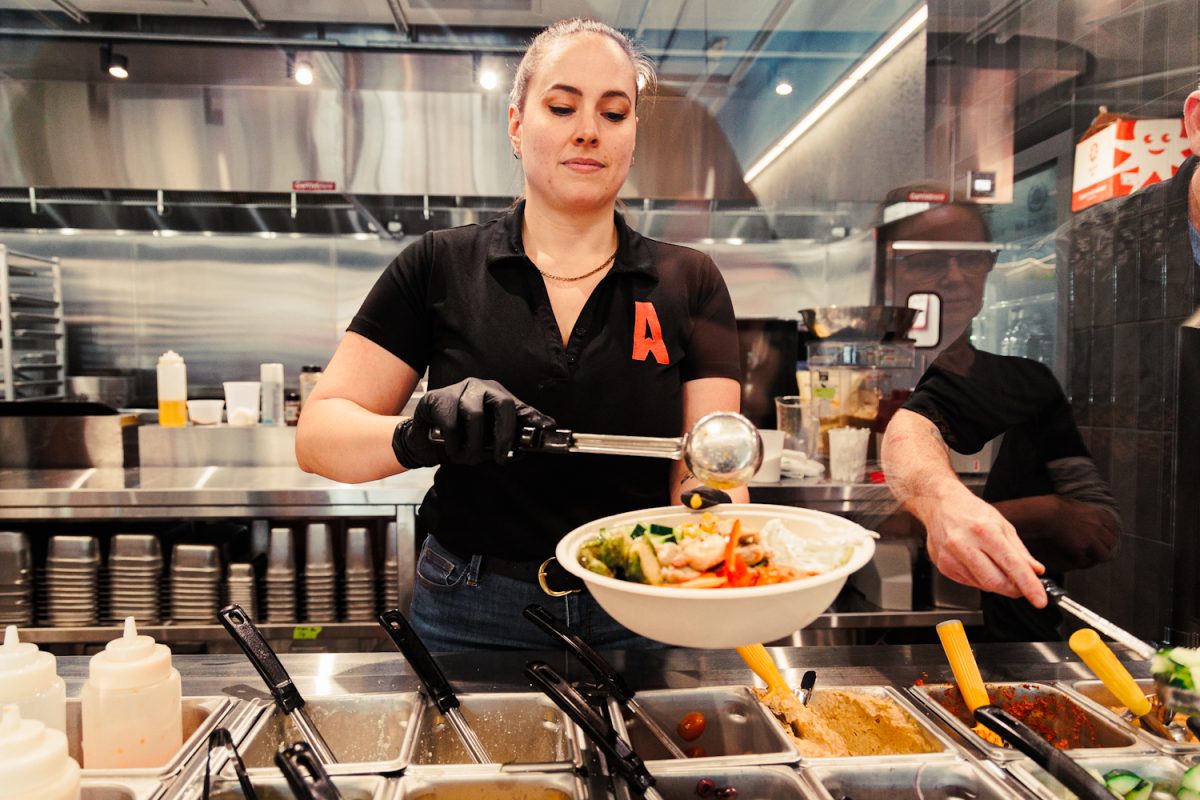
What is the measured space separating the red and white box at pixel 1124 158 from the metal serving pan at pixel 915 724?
102cm

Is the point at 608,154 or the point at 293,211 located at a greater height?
the point at 293,211

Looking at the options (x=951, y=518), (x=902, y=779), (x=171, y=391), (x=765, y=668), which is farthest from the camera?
(x=171, y=391)

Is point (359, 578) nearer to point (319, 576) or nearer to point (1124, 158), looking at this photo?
point (319, 576)

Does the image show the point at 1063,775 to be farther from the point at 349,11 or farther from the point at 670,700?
the point at 349,11

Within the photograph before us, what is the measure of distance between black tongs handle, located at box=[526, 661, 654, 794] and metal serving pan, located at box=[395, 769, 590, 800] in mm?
58

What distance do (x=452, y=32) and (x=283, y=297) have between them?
6.99 feet

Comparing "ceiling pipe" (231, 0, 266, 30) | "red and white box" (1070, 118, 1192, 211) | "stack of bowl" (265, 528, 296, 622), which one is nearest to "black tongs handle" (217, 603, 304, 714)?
"red and white box" (1070, 118, 1192, 211)

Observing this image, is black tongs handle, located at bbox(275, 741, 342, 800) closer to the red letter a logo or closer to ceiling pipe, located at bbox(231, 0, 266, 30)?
the red letter a logo

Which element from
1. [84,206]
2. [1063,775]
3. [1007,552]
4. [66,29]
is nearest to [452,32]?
[66,29]

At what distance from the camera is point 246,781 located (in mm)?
873

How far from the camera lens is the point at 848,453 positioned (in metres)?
2.01

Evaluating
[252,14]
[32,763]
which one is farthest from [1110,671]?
[252,14]

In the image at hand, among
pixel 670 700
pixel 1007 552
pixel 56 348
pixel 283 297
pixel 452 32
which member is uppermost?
pixel 452 32

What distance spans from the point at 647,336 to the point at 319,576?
6.44 feet
